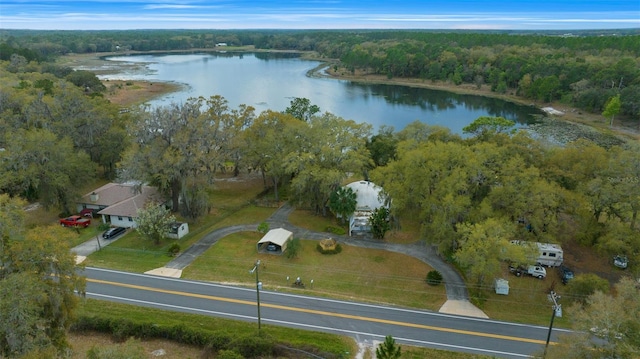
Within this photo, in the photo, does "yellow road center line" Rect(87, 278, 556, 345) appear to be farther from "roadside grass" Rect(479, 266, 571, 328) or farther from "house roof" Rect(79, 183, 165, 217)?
"house roof" Rect(79, 183, 165, 217)

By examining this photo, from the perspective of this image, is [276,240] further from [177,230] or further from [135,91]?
[135,91]

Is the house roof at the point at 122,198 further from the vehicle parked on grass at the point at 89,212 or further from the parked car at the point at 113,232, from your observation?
the parked car at the point at 113,232

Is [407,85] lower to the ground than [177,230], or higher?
higher

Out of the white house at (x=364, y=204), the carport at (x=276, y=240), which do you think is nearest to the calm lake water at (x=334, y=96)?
the white house at (x=364, y=204)

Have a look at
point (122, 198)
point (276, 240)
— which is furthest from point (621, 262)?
point (122, 198)

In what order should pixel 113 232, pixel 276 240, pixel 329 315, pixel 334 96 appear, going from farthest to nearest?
pixel 334 96
pixel 113 232
pixel 276 240
pixel 329 315

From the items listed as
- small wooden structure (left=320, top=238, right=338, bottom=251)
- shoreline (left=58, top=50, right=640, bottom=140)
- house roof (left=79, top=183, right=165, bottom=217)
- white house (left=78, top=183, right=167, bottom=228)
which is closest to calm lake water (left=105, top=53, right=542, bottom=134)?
shoreline (left=58, top=50, right=640, bottom=140)

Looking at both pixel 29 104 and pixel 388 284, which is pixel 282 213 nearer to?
pixel 388 284
